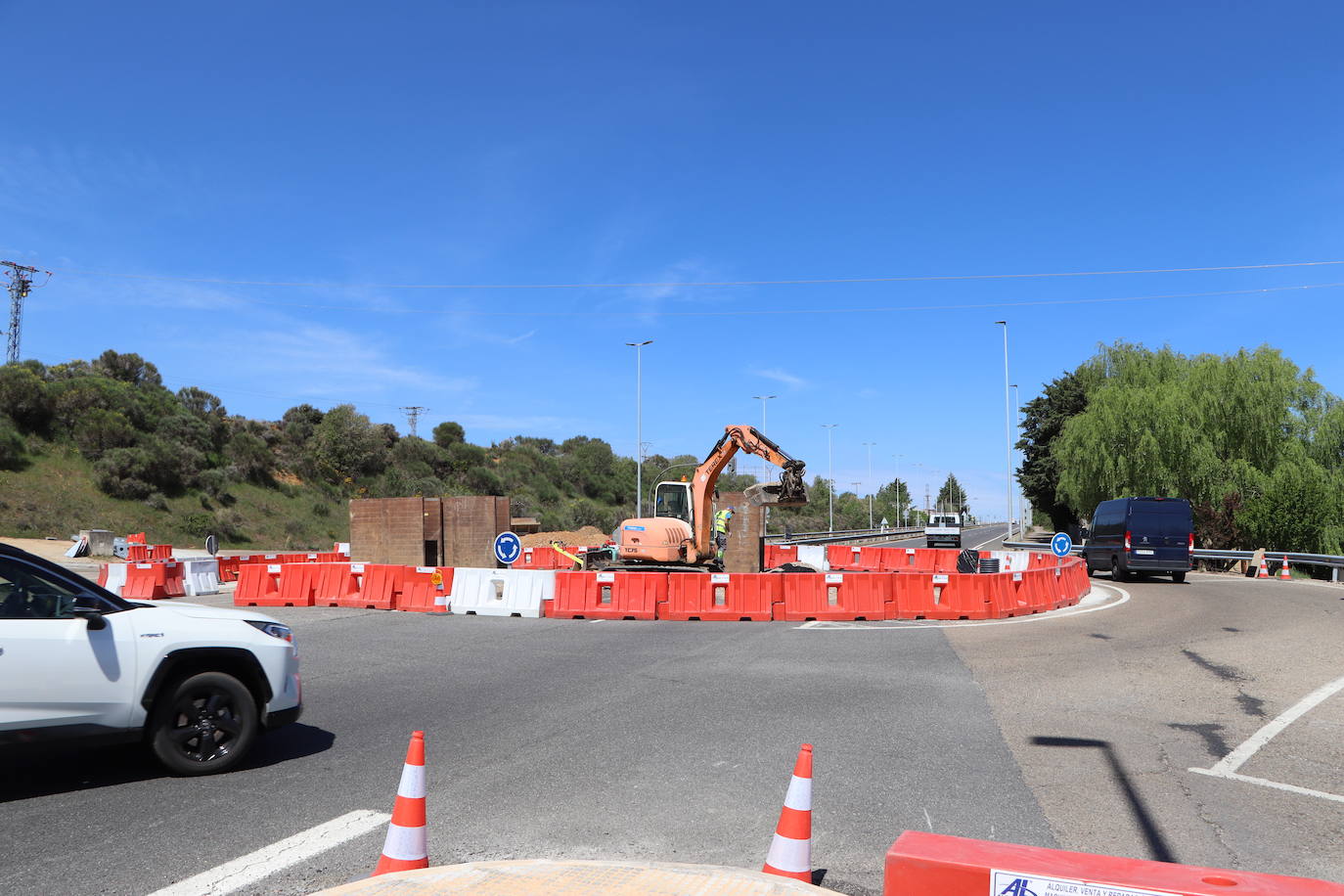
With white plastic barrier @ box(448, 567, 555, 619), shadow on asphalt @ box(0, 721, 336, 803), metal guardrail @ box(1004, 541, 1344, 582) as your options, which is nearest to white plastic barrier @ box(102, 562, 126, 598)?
white plastic barrier @ box(448, 567, 555, 619)

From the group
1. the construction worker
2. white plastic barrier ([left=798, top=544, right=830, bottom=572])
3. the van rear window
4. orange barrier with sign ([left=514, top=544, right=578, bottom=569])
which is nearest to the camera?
the construction worker

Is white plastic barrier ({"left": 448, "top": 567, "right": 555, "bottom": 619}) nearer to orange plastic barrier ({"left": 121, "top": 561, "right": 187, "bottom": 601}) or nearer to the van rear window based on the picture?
→ orange plastic barrier ({"left": 121, "top": 561, "right": 187, "bottom": 601})

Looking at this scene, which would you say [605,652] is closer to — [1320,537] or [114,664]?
[114,664]

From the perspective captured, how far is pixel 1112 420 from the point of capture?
3969 cm

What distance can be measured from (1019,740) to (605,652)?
601 cm

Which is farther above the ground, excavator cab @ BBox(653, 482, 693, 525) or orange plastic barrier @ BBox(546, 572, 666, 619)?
excavator cab @ BBox(653, 482, 693, 525)

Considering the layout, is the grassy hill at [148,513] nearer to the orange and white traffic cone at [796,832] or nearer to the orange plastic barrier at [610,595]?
the orange plastic barrier at [610,595]

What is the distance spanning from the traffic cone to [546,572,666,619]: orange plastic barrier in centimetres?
1234

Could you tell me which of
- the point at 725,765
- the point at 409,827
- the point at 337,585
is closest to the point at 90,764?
the point at 409,827

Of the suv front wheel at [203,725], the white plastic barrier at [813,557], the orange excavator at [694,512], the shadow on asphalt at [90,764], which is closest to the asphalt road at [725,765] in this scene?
the shadow on asphalt at [90,764]

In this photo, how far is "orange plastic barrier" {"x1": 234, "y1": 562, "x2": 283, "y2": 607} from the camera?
61.7 ft

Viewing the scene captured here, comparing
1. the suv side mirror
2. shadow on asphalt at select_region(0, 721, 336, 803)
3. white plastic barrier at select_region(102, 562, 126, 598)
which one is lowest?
shadow on asphalt at select_region(0, 721, 336, 803)

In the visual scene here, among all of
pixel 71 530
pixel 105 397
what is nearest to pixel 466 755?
pixel 71 530

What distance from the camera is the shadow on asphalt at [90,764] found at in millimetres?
5727
